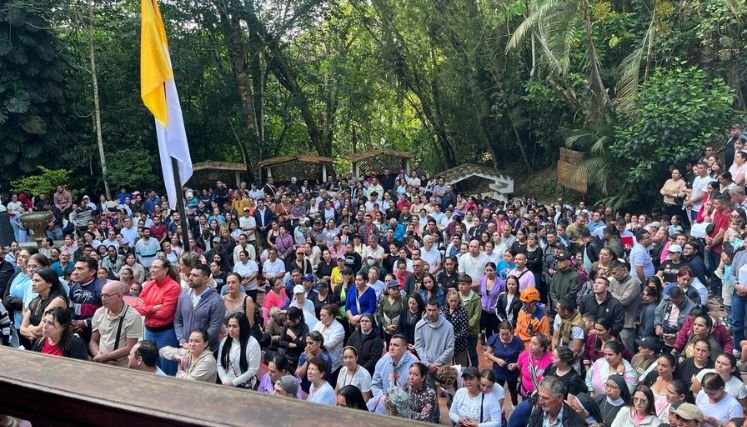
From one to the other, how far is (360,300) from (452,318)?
4.63ft

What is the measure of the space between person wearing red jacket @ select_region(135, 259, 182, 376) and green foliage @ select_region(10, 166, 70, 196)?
619 inches

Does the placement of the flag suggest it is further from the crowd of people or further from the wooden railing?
the wooden railing

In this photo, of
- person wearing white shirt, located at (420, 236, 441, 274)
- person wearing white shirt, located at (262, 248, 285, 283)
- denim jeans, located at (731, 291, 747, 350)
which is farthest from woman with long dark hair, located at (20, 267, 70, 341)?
denim jeans, located at (731, 291, 747, 350)

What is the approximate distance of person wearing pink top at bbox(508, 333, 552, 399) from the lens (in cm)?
598

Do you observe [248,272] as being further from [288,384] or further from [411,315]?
[288,384]

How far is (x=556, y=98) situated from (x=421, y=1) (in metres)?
6.82

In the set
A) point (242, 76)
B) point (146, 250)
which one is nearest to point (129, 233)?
point (146, 250)

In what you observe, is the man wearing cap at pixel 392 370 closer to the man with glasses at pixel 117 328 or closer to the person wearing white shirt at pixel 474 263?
the man with glasses at pixel 117 328

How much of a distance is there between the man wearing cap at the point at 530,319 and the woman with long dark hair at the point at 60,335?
14.0 ft

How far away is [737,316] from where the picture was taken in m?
7.56

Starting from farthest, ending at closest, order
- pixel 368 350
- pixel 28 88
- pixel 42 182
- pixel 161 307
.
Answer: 1. pixel 28 88
2. pixel 42 182
3. pixel 368 350
4. pixel 161 307

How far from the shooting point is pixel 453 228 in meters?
12.2

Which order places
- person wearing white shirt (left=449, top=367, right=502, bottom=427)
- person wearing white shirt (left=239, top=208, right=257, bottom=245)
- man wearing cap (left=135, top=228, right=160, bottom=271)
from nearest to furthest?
person wearing white shirt (left=449, top=367, right=502, bottom=427) → man wearing cap (left=135, top=228, right=160, bottom=271) → person wearing white shirt (left=239, top=208, right=257, bottom=245)

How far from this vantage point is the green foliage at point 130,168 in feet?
70.2
